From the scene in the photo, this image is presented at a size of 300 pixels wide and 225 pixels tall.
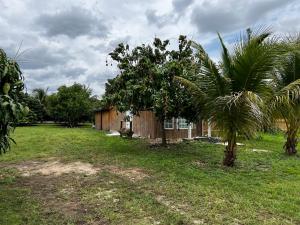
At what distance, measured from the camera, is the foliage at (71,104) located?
35.4m

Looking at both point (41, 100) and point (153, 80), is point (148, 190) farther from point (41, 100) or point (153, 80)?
point (41, 100)

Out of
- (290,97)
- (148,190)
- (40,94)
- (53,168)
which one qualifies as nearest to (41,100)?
(40,94)

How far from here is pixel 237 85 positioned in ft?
30.2

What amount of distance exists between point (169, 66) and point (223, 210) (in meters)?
7.59

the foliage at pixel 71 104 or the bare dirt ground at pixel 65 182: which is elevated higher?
the foliage at pixel 71 104

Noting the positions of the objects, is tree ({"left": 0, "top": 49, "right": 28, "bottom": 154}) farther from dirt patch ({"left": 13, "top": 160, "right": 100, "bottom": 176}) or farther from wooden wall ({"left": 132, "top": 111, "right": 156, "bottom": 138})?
wooden wall ({"left": 132, "top": 111, "right": 156, "bottom": 138})

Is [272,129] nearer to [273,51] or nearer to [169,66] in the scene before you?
[273,51]

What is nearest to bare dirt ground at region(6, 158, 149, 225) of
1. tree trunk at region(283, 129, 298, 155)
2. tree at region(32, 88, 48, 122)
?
tree trunk at region(283, 129, 298, 155)

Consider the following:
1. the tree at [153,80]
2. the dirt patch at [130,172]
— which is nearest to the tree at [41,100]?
the tree at [153,80]

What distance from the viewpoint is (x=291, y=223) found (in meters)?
4.82

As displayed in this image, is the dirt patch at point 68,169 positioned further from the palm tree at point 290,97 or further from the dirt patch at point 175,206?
the palm tree at point 290,97

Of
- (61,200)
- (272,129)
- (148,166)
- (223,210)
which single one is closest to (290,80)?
(272,129)

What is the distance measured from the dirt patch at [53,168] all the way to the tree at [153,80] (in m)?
3.59

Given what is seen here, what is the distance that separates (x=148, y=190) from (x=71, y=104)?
29556 mm
